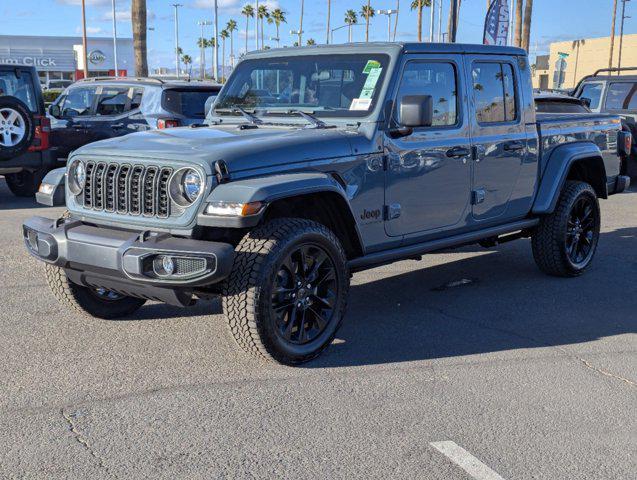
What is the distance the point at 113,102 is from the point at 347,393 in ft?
28.3

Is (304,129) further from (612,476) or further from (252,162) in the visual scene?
(612,476)

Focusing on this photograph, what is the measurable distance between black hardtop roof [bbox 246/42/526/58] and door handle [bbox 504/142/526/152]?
0.74m

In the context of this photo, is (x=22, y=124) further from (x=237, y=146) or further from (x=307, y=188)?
(x=307, y=188)

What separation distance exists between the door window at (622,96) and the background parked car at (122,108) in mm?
6814

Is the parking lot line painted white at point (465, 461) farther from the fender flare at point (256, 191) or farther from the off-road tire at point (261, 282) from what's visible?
the fender flare at point (256, 191)

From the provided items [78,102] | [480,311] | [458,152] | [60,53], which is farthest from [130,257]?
[60,53]

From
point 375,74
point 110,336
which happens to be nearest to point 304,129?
point 375,74

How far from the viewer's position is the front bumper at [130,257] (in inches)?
166

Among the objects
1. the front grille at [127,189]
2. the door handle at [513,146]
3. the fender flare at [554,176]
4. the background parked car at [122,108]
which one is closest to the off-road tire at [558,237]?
the fender flare at [554,176]

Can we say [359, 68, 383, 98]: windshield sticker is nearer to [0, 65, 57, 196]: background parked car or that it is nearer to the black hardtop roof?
the black hardtop roof

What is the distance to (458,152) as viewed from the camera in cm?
583

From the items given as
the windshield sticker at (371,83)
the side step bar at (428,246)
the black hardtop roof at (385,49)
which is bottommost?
the side step bar at (428,246)

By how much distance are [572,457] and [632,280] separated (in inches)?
154

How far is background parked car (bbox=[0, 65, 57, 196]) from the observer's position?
1028 cm
